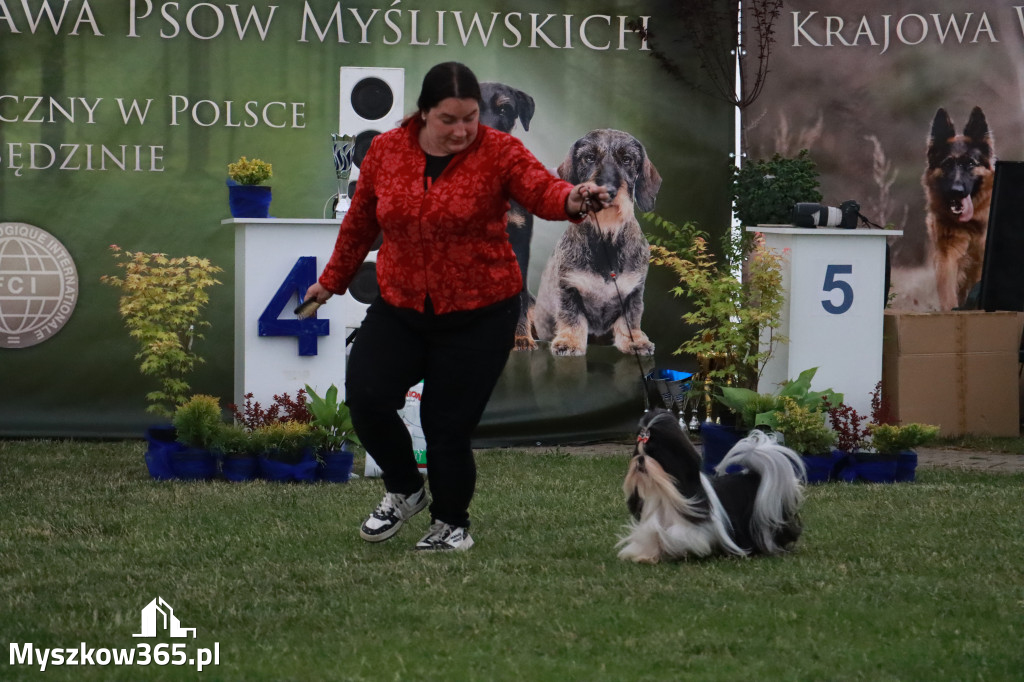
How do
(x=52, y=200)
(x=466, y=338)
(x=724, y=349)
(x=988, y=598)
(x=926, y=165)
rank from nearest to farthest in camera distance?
1. (x=988, y=598)
2. (x=466, y=338)
3. (x=724, y=349)
4. (x=52, y=200)
5. (x=926, y=165)

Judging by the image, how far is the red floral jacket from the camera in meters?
4.07

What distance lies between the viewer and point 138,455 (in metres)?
7.48

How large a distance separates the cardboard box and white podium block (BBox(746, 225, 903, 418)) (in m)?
1.15

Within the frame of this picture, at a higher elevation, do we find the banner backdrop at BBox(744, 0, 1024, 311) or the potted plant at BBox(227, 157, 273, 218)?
the banner backdrop at BBox(744, 0, 1024, 311)

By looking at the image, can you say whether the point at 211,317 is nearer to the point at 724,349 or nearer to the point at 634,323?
the point at 634,323

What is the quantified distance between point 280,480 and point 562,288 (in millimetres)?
2548

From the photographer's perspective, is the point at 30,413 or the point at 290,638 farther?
the point at 30,413

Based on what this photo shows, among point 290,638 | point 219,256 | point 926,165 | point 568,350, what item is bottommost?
point 290,638

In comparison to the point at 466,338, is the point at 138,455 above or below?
below

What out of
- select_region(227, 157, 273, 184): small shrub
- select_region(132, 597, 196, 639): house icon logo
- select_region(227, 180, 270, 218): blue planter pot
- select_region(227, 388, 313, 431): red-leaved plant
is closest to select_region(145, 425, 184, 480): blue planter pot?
select_region(227, 388, 313, 431): red-leaved plant

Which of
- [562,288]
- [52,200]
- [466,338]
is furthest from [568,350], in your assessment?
[466,338]

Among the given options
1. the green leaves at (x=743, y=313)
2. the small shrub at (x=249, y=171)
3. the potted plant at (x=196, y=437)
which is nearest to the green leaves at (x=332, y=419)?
the potted plant at (x=196, y=437)

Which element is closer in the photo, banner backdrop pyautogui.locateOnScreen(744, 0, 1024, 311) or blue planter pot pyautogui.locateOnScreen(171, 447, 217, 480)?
blue planter pot pyautogui.locateOnScreen(171, 447, 217, 480)

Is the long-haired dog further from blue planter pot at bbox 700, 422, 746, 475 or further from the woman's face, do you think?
the woman's face
